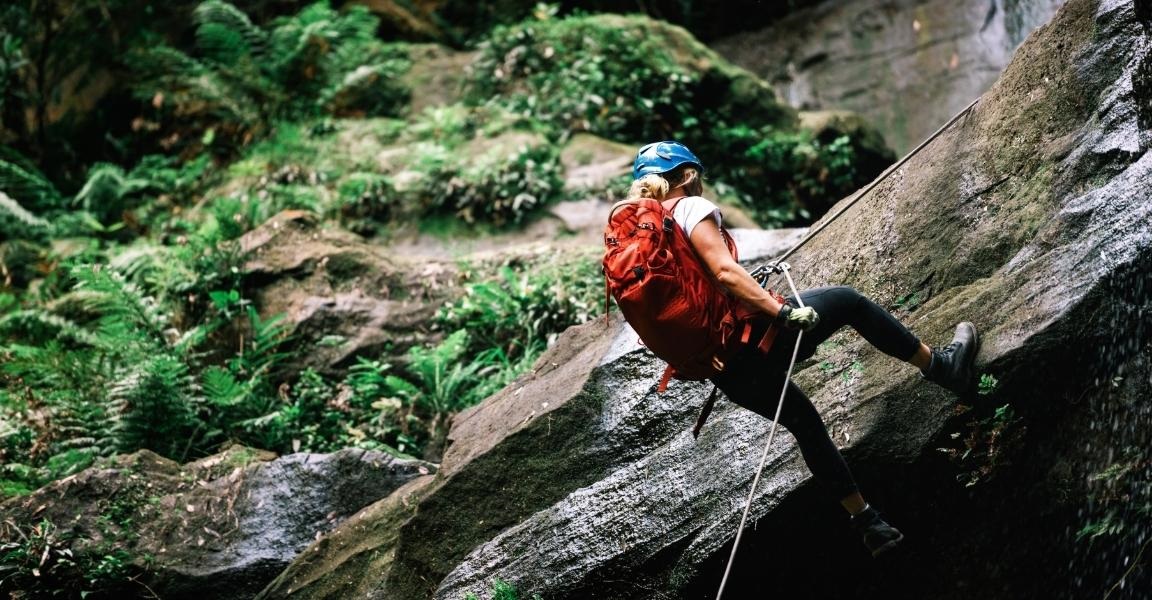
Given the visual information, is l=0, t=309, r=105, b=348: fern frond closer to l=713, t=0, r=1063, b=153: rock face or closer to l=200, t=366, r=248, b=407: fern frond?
l=200, t=366, r=248, b=407: fern frond

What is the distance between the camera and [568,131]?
1275 cm

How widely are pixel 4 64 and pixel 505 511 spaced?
11786 mm

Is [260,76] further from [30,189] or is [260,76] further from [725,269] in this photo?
[725,269]

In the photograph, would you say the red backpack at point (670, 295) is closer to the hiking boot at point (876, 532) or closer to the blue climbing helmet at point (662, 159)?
the blue climbing helmet at point (662, 159)

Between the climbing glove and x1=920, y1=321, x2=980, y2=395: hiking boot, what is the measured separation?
839 mm

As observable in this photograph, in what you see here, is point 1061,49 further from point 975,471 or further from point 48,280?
point 48,280

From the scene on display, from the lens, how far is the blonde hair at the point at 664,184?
5172 mm

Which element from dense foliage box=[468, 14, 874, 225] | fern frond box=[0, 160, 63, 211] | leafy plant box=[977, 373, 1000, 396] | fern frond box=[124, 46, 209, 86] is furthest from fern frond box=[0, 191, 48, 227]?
leafy plant box=[977, 373, 1000, 396]

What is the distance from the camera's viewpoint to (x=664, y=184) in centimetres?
520

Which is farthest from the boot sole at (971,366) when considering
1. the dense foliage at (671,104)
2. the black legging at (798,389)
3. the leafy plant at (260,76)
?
the leafy plant at (260,76)

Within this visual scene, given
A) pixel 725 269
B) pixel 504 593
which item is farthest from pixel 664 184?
pixel 504 593

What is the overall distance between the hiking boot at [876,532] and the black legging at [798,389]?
155 millimetres

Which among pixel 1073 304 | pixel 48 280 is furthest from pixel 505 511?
pixel 48 280

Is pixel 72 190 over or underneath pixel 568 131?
underneath
